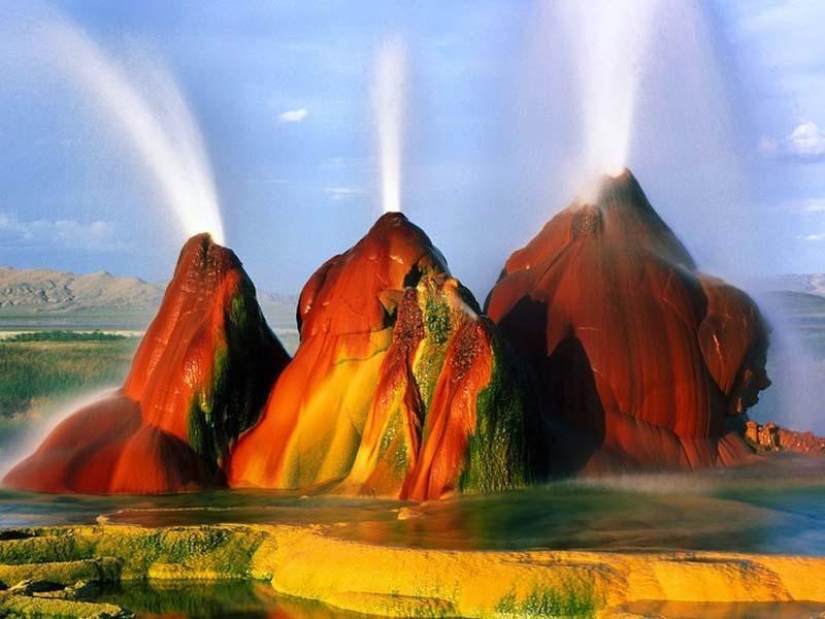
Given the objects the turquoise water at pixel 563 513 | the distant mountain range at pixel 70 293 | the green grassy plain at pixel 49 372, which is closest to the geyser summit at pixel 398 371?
the turquoise water at pixel 563 513

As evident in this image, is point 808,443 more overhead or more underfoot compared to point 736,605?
more overhead

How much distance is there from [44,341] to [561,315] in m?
48.6

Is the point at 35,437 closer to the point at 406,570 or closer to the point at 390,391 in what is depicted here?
the point at 390,391

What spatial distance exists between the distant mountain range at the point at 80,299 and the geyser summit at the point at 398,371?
277 ft

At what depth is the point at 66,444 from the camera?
870 inches

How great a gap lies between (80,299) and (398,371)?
13790 cm

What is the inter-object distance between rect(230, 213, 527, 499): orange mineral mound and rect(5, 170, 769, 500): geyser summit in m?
0.03

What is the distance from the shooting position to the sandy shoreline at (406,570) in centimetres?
1390

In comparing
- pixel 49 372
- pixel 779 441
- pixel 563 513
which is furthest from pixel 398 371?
pixel 49 372

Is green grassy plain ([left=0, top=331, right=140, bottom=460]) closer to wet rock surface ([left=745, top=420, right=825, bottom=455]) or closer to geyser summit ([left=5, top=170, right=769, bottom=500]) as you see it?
geyser summit ([left=5, top=170, right=769, bottom=500])

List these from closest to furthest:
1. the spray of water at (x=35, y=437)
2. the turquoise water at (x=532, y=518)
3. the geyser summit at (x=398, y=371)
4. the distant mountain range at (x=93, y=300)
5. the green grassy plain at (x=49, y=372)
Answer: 1. the turquoise water at (x=532, y=518)
2. the geyser summit at (x=398, y=371)
3. the spray of water at (x=35, y=437)
4. the green grassy plain at (x=49, y=372)
5. the distant mountain range at (x=93, y=300)

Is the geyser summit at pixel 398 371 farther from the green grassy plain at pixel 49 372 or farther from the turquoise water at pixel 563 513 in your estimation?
the green grassy plain at pixel 49 372

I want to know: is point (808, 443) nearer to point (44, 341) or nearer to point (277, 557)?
point (277, 557)

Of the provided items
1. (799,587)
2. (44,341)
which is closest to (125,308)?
(44,341)
